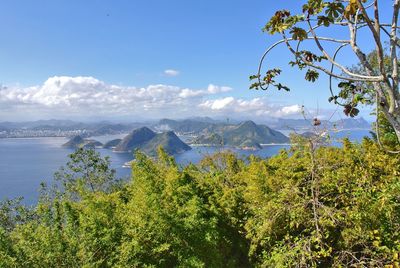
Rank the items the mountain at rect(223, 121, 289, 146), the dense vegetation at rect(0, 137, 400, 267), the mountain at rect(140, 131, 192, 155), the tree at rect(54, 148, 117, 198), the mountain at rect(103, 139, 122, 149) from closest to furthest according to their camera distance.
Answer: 1. the dense vegetation at rect(0, 137, 400, 267)
2. the tree at rect(54, 148, 117, 198)
3. the mountain at rect(140, 131, 192, 155)
4. the mountain at rect(103, 139, 122, 149)
5. the mountain at rect(223, 121, 289, 146)

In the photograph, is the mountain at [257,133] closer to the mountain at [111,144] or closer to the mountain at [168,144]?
the mountain at [168,144]

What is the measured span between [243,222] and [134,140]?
5186 inches

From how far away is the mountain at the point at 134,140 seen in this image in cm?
13075

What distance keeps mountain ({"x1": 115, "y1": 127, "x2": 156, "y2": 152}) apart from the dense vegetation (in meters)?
122

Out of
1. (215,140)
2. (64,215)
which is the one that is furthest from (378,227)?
(215,140)

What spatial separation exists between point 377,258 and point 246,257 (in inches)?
106

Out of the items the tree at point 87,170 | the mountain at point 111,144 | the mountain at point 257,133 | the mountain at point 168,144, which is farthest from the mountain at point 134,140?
the tree at point 87,170

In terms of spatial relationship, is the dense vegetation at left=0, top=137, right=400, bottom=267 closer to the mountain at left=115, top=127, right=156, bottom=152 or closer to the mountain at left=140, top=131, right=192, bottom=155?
the mountain at left=140, top=131, right=192, bottom=155

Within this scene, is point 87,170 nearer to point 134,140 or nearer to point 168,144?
point 168,144

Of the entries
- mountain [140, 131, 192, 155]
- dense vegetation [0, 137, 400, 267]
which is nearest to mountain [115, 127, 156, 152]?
mountain [140, 131, 192, 155]

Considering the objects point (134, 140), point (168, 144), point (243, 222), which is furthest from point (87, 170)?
point (134, 140)

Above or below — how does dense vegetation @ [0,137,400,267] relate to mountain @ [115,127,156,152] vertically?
above

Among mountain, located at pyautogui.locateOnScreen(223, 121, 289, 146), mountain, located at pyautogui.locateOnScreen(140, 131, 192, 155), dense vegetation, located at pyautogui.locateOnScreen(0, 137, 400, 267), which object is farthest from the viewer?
mountain, located at pyautogui.locateOnScreen(223, 121, 289, 146)

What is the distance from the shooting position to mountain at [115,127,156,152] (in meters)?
131
